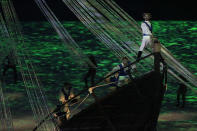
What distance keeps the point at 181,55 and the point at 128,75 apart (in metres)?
17.1

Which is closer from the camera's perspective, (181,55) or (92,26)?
(92,26)

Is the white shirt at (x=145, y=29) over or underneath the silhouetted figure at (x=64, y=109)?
over

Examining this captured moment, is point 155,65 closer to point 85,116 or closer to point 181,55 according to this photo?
point 85,116

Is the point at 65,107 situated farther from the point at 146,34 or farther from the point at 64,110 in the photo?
the point at 146,34

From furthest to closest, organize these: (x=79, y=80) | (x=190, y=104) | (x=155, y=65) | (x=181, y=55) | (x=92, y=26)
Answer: (x=181, y=55) → (x=79, y=80) → (x=190, y=104) → (x=92, y=26) → (x=155, y=65)

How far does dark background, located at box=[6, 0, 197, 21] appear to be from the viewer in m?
32.8

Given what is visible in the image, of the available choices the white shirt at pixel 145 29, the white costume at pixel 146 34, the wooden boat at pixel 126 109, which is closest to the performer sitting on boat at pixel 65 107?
the wooden boat at pixel 126 109

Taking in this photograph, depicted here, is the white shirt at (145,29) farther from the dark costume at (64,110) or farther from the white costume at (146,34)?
the dark costume at (64,110)

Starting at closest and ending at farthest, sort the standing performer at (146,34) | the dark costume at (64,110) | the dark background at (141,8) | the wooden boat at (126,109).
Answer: the wooden boat at (126,109) < the dark costume at (64,110) < the standing performer at (146,34) < the dark background at (141,8)

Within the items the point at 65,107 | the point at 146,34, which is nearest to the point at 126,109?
the point at 65,107

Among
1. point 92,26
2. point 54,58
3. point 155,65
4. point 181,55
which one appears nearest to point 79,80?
point 54,58

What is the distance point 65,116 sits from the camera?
37.0 ft

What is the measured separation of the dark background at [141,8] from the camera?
107 feet

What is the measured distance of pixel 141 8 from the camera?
32844mm
